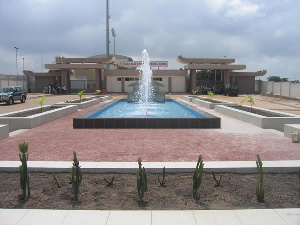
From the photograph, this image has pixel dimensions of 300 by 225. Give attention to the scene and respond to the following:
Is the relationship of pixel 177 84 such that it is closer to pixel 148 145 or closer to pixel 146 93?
pixel 146 93

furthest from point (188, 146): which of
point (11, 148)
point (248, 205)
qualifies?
point (11, 148)

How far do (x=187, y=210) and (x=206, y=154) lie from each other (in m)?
3.55

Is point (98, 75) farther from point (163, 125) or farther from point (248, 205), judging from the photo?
point (248, 205)

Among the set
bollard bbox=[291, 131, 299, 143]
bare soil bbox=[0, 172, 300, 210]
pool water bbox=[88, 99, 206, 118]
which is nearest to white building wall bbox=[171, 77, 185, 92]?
pool water bbox=[88, 99, 206, 118]

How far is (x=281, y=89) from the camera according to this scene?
3494cm

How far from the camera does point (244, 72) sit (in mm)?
44062
